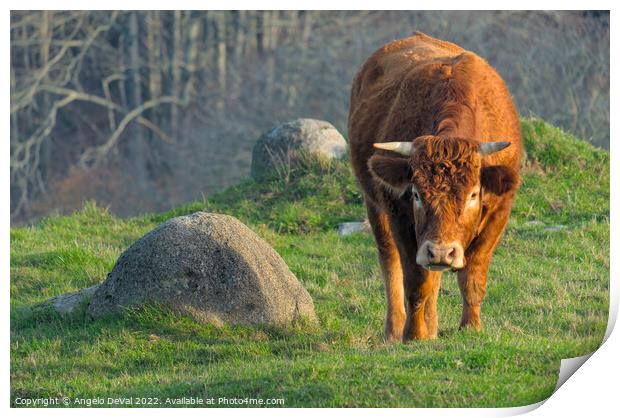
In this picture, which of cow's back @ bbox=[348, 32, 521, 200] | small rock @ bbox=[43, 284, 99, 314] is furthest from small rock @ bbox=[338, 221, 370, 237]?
small rock @ bbox=[43, 284, 99, 314]

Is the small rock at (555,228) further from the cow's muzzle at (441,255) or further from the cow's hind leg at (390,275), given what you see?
the cow's muzzle at (441,255)

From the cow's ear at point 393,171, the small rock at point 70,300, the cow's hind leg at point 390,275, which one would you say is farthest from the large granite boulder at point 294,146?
the cow's ear at point 393,171

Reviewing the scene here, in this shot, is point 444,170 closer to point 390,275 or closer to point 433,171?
point 433,171

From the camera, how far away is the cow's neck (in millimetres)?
8352

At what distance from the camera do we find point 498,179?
26.5ft

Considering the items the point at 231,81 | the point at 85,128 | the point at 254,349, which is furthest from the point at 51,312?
the point at 85,128

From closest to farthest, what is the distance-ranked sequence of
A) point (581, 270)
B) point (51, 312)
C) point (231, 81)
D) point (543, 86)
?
point (51, 312) → point (581, 270) → point (543, 86) → point (231, 81)

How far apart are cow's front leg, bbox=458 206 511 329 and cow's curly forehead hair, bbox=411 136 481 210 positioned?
912 millimetres

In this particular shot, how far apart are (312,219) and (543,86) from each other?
8.90 metres

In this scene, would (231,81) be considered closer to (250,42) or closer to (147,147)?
(250,42)

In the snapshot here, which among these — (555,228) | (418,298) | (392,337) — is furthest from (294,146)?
(418,298)

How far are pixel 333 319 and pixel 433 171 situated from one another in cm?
280

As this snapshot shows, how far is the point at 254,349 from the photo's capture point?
30.1 feet
